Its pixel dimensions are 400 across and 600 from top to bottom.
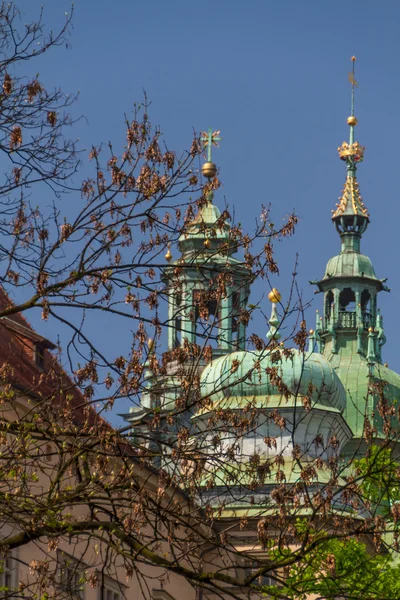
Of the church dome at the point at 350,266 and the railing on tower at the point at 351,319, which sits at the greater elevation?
the church dome at the point at 350,266

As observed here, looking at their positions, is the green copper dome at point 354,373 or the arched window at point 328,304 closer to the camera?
the green copper dome at point 354,373

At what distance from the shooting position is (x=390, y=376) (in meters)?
85.4

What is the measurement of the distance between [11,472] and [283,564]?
290cm

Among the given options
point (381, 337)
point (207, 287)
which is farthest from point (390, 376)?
point (207, 287)

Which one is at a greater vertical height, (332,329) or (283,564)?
(332,329)

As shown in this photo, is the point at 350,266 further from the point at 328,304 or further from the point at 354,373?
the point at 354,373

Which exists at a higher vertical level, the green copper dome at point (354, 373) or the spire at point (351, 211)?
the spire at point (351, 211)

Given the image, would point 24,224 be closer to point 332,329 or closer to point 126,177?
point 126,177

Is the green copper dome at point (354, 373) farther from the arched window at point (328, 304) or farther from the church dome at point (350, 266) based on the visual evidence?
the church dome at point (350, 266)

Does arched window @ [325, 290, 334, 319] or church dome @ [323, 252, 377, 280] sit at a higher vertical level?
church dome @ [323, 252, 377, 280]

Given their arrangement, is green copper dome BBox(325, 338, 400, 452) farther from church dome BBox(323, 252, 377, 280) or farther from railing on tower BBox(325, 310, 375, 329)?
church dome BBox(323, 252, 377, 280)

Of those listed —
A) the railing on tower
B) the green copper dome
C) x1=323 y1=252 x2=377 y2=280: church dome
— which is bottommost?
the green copper dome

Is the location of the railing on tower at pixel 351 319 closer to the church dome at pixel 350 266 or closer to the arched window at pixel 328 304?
the arched window at pixel 328 304

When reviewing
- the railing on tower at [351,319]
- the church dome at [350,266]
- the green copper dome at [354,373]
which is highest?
the church dome at [350,266]
